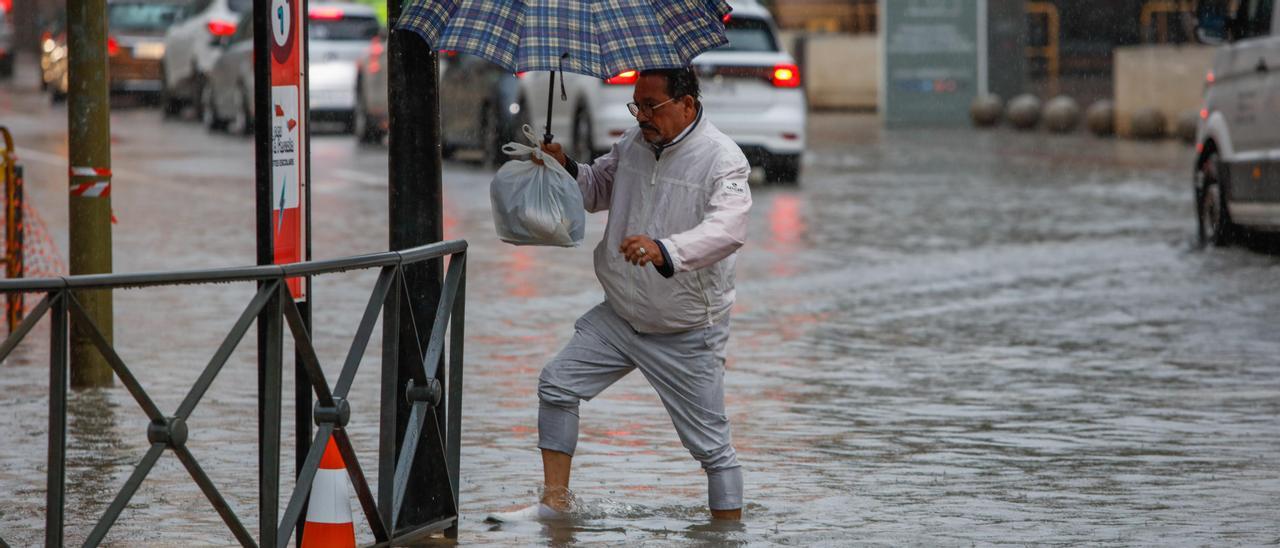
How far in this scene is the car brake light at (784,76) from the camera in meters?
21.0

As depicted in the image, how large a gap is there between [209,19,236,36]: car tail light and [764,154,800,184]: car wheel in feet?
38.9

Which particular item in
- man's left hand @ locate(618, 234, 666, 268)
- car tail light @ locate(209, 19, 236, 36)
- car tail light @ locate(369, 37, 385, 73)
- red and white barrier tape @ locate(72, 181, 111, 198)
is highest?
car tail light @ locate(209, 19, 236, 36)

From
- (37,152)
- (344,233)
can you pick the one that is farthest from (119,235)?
(37,152)

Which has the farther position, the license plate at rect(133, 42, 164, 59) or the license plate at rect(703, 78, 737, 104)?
the license plate at rect(133, 42, 164, 59)

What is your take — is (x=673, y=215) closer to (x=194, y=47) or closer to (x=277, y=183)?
(x=277, y=183)

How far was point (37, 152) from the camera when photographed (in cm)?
2472

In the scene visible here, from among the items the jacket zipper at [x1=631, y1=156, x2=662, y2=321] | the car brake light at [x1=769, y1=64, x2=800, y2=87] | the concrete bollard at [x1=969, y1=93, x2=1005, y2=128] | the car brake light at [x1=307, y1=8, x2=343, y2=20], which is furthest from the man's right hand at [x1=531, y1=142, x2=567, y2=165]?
the concrete bollard at [x1=969, y1=93, x2=1005, y2=128]

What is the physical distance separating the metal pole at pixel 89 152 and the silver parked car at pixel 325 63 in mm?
19458

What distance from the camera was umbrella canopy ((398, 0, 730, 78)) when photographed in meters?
6.17

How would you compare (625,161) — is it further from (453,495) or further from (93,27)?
(93,27)

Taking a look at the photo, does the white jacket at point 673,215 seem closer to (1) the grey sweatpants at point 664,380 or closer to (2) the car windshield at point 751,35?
(1) the grey sweatpants at point 664,380

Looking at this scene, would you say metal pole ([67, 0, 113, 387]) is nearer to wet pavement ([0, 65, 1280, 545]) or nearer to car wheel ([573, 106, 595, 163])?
wet pavement ([0, 65, 1280, 545])

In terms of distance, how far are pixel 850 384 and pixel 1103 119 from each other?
71.8ft

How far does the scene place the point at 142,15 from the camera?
122 ft
